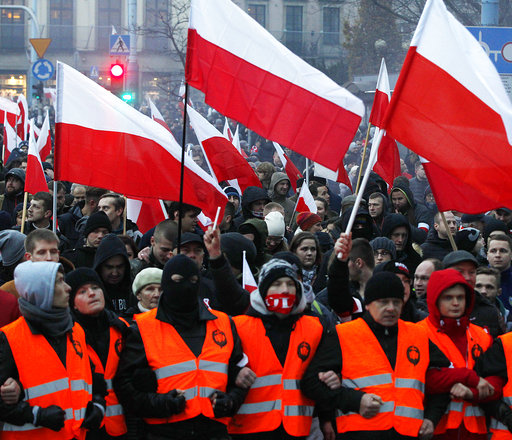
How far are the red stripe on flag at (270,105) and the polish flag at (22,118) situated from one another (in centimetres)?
954

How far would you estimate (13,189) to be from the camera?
36.8ft

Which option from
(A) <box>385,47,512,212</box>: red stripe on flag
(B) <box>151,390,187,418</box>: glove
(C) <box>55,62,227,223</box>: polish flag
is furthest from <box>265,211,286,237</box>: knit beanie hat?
(B) <box>151,390,187,418</box>: glove

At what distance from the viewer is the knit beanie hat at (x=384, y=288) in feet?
17.7

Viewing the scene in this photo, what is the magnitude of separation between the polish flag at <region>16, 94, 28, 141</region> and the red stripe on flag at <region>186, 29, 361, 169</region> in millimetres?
9545

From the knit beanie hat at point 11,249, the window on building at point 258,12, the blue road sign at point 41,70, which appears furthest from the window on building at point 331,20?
the knit beanie hat at point 11,249

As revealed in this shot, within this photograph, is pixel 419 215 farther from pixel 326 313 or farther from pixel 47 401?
pixel 47 401

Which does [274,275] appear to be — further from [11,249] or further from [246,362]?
[11,249]

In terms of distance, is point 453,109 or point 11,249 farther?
point 11,249

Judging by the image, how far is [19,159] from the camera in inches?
514

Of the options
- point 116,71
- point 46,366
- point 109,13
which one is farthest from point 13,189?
point 109,13

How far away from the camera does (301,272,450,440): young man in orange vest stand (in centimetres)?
527

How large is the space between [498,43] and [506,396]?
30.9 ft

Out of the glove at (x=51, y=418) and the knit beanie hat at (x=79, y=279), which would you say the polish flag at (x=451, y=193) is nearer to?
the knit beanie hat at (x=79, y=279)

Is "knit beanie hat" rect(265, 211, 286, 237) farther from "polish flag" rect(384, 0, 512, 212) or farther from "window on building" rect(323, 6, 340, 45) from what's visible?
"window on building" rect(323, 6, 340, 45)
